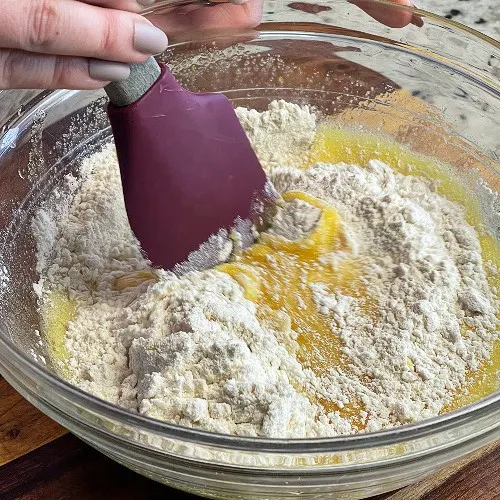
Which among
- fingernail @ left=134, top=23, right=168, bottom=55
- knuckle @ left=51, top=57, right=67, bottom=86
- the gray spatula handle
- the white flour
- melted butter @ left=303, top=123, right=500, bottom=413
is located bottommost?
the white flour

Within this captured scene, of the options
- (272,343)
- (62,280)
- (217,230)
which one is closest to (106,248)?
(62,280)

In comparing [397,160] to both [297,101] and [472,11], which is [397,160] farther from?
[472,11]

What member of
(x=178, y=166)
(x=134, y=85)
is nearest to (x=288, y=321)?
(x=178, y=166)

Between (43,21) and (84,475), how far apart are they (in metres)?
0.67

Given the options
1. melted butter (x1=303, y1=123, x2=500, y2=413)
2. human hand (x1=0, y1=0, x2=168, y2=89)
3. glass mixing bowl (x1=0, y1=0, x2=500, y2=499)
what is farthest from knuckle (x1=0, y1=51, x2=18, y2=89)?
melted butter (x1=303, y1=123, x2=500, y2=413)

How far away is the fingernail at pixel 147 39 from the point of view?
1018 mm

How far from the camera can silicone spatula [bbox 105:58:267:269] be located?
3.84 ft

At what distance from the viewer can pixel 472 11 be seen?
6.43ft

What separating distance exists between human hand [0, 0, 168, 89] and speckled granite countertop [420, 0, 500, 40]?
118 cm

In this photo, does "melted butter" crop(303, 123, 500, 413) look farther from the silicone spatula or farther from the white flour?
the silicone spatula

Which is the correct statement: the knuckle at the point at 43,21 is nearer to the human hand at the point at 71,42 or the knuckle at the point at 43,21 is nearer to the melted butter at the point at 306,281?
the human hand at the point at 71,42

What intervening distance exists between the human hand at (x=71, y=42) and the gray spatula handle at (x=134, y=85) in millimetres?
33

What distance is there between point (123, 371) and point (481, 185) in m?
0.83

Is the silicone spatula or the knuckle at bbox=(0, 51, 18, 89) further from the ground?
the knuckle at bbox=(0, 51, 18, 89)
